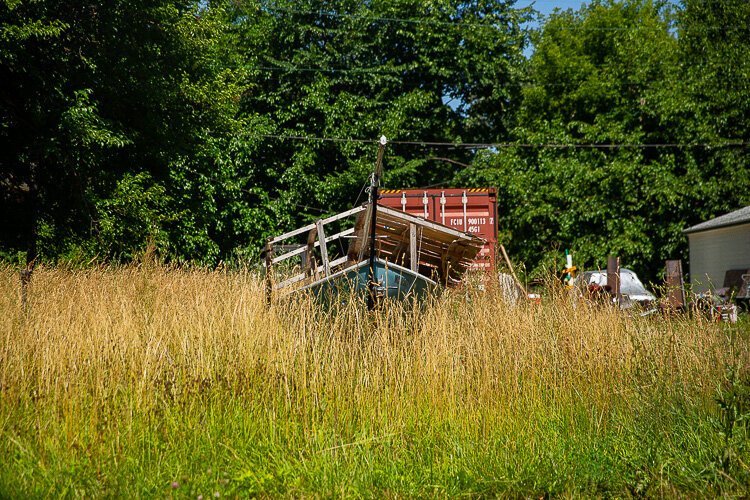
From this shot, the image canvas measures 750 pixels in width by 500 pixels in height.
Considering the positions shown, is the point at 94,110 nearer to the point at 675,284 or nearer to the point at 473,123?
the point at 675,284

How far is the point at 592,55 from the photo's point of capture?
120 feet

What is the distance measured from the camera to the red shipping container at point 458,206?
1831 centimetres

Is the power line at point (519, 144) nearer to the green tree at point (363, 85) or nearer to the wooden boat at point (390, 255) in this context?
the green tree at point (363, 85)

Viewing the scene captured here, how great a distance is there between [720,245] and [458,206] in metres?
11.5

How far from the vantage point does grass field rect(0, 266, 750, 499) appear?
5.32 meters

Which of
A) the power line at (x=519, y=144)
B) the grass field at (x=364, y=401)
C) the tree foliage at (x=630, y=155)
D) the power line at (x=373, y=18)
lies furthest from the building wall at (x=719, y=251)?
the grass field at (x=364, y=401)

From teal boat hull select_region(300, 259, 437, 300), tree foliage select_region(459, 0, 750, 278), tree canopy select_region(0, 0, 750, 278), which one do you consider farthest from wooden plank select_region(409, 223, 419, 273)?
tree foliage select_region(459, 0, 750, 278)

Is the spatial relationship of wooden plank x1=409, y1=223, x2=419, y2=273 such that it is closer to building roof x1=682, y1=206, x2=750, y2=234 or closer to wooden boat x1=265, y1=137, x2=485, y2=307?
wooden boat x1=265, y1=137, x2=485, y2=307

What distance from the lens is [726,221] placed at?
24.5 metres

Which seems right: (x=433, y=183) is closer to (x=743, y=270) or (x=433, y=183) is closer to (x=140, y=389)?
(x=743, y=270)

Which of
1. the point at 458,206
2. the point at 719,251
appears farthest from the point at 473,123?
the point at 458,206

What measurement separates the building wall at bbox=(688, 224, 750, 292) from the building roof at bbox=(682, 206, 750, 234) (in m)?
0.24

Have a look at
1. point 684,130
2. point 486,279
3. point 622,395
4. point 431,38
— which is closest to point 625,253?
point 684,130

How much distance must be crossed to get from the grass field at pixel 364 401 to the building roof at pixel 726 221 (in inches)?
686
